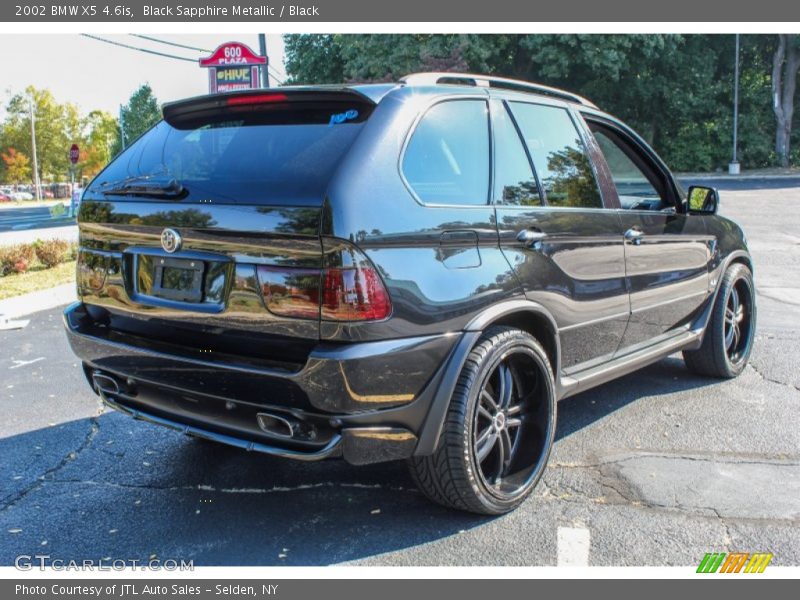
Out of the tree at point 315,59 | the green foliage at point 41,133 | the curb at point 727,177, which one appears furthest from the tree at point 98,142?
the curb at point 727,177

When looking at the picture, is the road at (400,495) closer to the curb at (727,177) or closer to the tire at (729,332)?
the tire at (729,332)

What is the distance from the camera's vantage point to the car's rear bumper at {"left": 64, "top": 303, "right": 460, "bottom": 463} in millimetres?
2686

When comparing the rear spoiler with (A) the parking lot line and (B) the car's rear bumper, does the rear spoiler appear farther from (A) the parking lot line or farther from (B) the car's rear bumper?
(A) the parking lot line

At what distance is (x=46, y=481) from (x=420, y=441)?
6.72ft

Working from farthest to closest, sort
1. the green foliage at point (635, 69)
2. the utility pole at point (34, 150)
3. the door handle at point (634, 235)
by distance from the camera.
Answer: the utility pole at point (34, 150), the green foliage at point (635, 69), the door handle at point (634, 235)

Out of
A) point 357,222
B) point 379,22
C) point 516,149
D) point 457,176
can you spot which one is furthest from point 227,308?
point 379,22

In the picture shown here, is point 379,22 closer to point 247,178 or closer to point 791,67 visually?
point 247,178

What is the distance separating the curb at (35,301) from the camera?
26.7 ft

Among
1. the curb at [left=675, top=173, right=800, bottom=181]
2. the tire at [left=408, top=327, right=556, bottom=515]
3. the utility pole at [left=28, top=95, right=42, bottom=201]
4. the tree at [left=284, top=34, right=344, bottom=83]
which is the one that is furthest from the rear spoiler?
the utility pole at [left=28, top=95, right=42, bottom=201]

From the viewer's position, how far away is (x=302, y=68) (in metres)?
38.5

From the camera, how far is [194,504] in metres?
3.45

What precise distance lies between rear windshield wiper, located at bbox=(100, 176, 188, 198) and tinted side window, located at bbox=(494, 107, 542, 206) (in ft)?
4.52

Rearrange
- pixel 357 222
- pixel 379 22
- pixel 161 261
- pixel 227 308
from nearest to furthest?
pixel 357 222 < pixel 227 308 < pixel 161 261 < pixel 379 22

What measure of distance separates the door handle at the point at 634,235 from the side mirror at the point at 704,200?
854 mm
